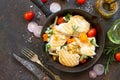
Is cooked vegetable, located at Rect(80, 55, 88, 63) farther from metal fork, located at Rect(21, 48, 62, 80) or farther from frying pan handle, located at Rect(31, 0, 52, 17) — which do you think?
frying pan handle, located at Rect(31, 0, 52, 17)

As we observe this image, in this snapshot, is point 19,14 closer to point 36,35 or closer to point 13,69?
point 36,35

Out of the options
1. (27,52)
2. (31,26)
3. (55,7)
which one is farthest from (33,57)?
(55,7)

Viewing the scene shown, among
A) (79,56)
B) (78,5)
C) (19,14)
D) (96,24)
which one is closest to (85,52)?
(79,56)

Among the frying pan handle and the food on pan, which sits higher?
the frying pan handle

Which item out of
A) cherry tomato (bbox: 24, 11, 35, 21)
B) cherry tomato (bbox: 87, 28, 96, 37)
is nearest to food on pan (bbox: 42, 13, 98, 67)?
cherry tomato (bbox: 87, 28, 96, 37)

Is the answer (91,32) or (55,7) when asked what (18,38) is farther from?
(91,32)

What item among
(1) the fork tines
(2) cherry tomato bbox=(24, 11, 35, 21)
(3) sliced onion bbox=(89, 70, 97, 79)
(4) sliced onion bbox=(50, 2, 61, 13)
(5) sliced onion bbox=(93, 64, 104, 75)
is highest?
(4) sliced onion bbox=(50, 2, 61, 13)

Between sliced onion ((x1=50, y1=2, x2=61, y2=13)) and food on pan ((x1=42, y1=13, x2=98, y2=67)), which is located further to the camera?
sliced onion ((x1=50, y1=2, x2=61, y2=13))
